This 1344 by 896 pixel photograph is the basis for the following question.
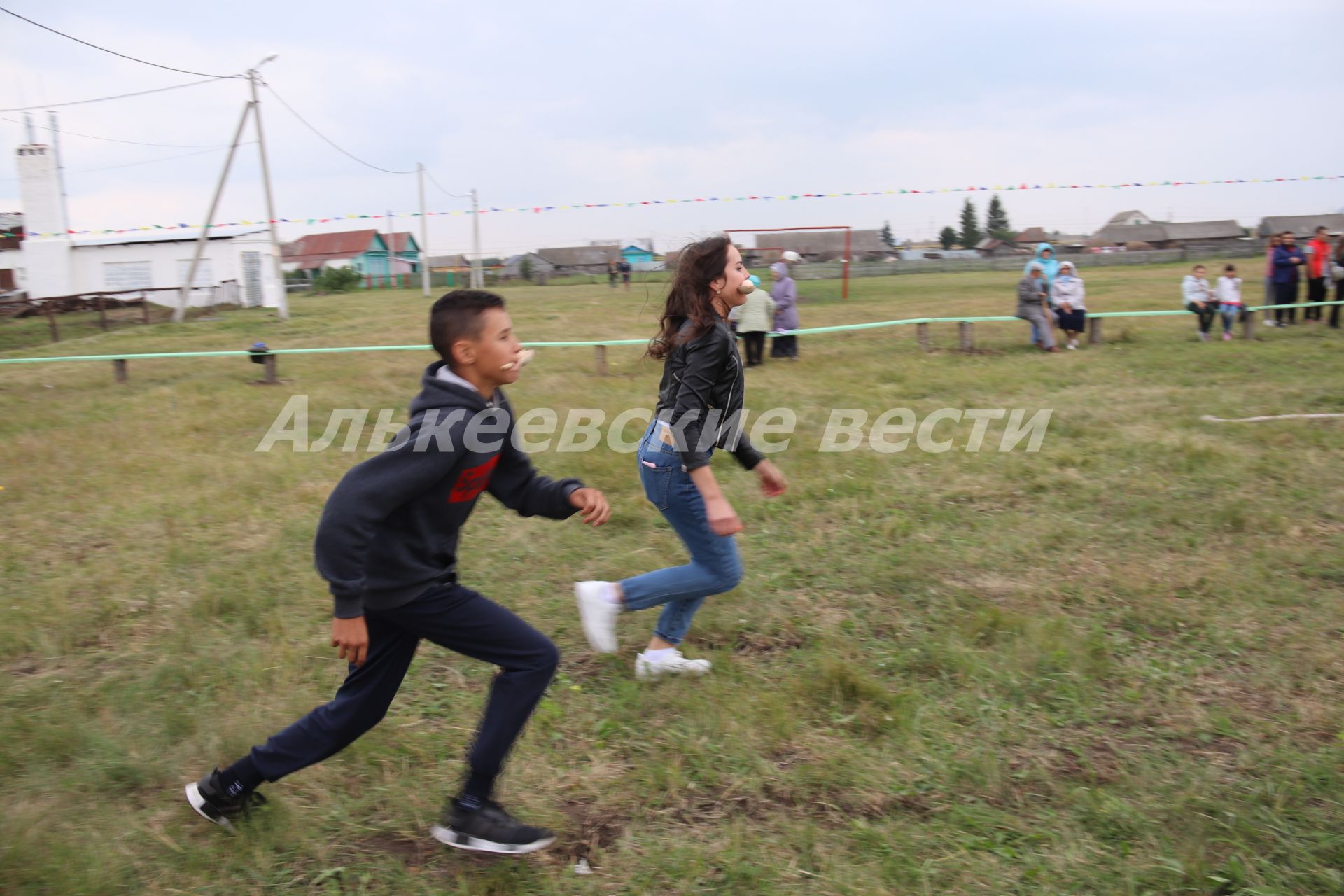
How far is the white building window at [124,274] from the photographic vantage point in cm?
3512

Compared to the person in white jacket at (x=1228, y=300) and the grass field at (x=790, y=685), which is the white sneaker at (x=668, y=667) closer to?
the grass field at (x=790, y=685)

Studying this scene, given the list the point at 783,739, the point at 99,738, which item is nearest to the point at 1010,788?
the point at 783,739

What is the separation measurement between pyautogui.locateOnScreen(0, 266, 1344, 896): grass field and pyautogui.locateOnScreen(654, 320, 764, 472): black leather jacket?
105cm

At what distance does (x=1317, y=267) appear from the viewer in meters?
16.4

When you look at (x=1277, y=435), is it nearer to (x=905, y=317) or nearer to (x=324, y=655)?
(x=324, y=655)

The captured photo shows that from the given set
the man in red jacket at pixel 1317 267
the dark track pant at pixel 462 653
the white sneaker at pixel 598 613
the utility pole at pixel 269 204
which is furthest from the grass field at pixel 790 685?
the utility pole at pixel 269 204

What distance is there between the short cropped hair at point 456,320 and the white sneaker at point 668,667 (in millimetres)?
1780

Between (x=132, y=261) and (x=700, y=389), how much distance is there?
126 ft

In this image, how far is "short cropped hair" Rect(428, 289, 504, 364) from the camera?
2.67m

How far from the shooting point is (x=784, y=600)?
4730mm

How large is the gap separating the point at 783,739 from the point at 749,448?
1.18 m

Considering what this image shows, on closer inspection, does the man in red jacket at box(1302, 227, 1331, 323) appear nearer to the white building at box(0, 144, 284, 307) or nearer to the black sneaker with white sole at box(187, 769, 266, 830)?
the black sneaker with white sole at box(187, 769, 266, 830)

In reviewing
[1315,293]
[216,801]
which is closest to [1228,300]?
[1315,293]

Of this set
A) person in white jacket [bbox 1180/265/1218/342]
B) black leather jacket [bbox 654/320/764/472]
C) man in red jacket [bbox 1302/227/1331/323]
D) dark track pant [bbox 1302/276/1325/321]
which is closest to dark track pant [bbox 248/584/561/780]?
black leather jacket [bbox 654/320/764/472]
